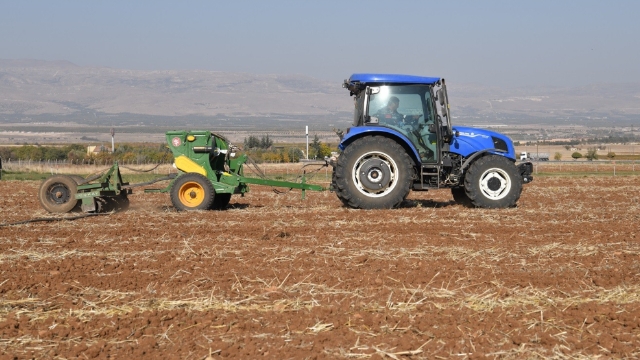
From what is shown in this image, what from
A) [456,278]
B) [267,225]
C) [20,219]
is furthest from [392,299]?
[20,219]

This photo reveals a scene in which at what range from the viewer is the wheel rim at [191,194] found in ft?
44.9

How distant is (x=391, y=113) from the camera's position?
1346cm

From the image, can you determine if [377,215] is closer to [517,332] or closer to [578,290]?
[578,290]

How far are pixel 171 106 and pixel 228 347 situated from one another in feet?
603

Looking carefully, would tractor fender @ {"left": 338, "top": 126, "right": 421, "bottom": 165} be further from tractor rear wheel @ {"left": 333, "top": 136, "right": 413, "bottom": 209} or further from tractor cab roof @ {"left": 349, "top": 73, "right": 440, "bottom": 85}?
tractor cab roof @ {"left": 349, "top": 73, "right": 440, "bottom": 85}

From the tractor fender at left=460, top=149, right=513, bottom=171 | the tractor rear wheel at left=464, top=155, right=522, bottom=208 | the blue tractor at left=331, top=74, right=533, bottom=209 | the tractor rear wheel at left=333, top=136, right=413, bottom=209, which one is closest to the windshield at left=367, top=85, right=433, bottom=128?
the blue tractor at left=331, top=74, right=533, bottom=209

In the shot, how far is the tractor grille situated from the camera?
1399cm

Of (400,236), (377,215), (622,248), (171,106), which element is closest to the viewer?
(622,248)

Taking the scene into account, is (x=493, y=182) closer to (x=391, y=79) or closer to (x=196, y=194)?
(x=391, y=79)

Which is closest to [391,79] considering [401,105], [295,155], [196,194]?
[401,105]

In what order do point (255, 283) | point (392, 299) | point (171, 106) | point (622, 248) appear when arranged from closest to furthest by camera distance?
1. point (392, 299)
2. point (255, 283)
3. point (622, 248)
4. point (171, 106)

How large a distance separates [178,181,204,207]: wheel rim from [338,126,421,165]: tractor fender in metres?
2.45

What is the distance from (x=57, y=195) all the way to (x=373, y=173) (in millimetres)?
5233

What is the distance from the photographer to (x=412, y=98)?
44.1 feet
